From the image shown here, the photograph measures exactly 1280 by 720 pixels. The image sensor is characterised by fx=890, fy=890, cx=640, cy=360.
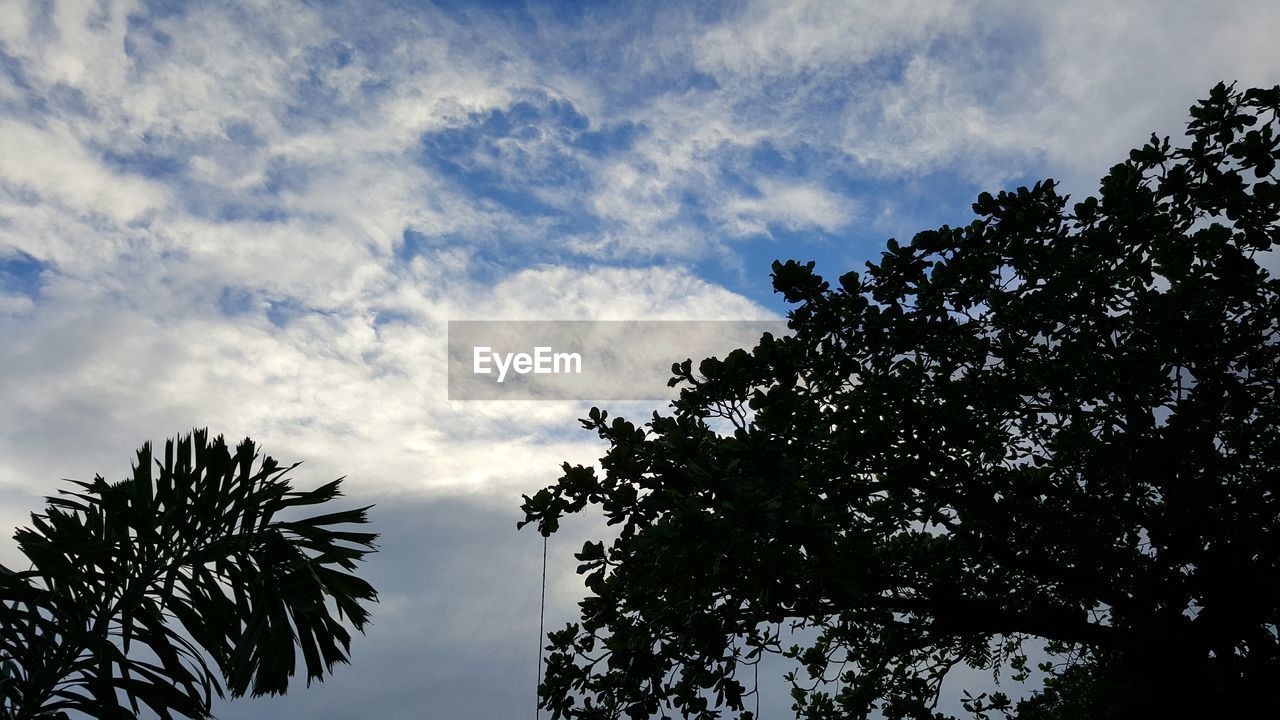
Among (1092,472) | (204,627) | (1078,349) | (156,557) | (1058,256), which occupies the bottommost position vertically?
(204,627)

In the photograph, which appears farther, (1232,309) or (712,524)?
(1232,309)

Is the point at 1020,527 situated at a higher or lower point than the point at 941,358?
lower

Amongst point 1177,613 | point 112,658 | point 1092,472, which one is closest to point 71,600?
point 112,658

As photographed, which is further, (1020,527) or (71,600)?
(1020,527)

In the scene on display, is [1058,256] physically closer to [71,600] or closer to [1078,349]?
[1078,349]

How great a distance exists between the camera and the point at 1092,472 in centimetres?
683

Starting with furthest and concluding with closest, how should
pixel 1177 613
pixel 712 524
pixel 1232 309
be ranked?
pixel 1177 613, pixel 1232 309, pixel 712 524

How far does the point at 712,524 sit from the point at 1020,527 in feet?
11.6

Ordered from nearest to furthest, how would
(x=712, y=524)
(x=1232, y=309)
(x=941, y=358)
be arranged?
(x=712, y=524) → (x=1232, y=309) → (x=941, y=358)

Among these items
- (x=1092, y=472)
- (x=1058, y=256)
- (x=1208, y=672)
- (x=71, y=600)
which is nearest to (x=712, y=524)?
(x=1092, y=472)

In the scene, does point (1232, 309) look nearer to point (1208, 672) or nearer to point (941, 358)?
point (941, 358)

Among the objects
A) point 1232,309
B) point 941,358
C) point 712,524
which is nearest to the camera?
point 712,524

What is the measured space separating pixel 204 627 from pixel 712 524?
4.61 m

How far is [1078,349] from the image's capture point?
6.75m
